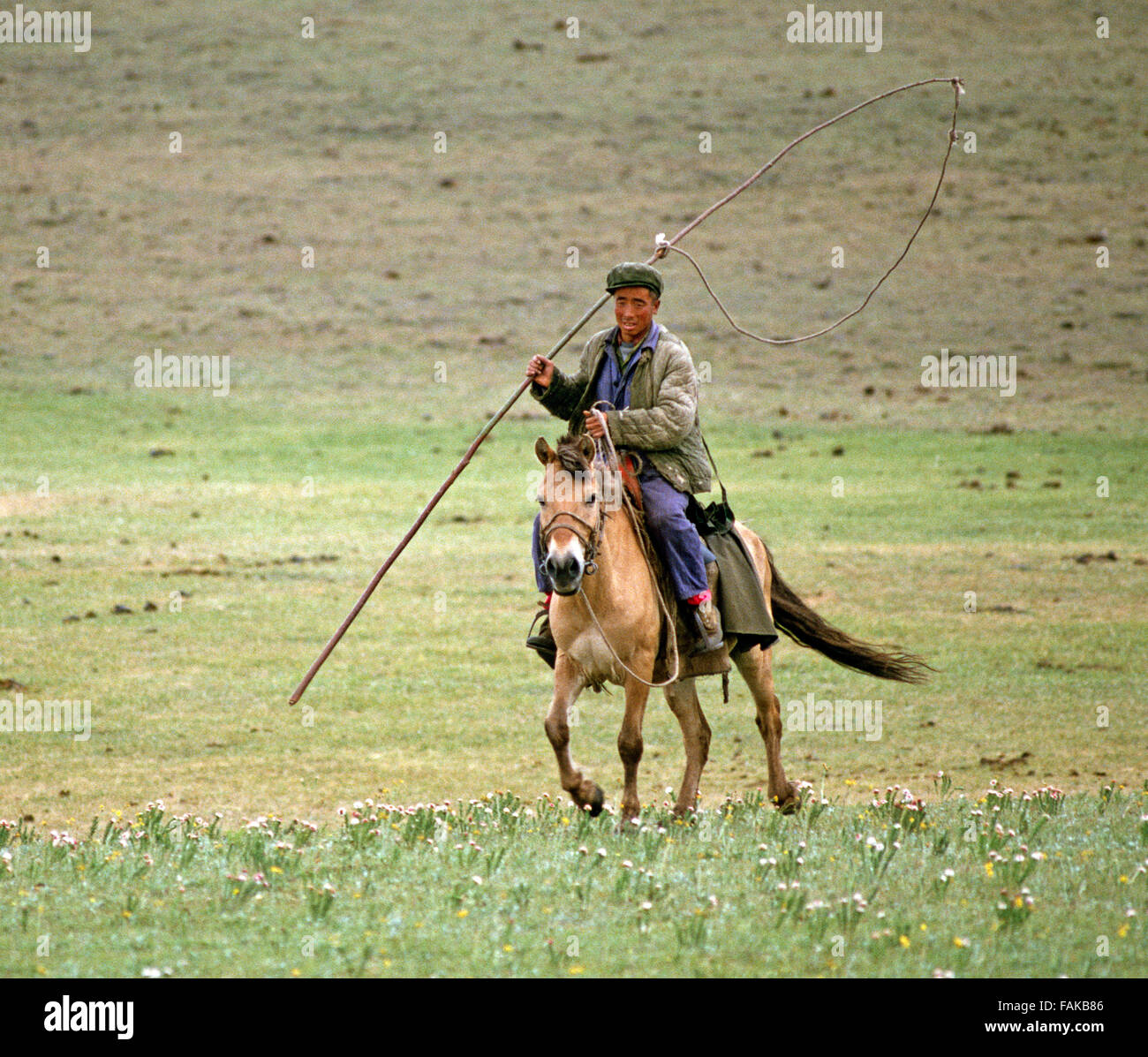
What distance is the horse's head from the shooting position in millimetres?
7453

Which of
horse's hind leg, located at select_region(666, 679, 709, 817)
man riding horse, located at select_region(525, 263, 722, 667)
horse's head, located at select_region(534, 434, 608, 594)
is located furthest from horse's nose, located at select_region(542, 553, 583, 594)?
horse's hind leg, located at select_region(666, 679, 709, 817)

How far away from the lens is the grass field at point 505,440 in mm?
7418

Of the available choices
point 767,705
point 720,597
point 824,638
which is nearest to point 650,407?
point 720,597

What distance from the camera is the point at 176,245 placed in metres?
42.7

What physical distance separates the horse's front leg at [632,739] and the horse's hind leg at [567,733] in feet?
0.51

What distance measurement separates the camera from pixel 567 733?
8.16 meters

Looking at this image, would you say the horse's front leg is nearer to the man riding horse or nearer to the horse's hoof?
the man riding horse

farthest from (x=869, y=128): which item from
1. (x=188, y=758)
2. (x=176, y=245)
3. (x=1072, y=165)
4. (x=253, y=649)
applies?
(x=188, y=758)

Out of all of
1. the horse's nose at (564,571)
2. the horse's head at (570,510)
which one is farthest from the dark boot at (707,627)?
the horse's nose at (564,571)

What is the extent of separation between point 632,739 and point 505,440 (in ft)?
71.9

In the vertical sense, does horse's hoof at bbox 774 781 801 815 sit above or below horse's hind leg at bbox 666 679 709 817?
below

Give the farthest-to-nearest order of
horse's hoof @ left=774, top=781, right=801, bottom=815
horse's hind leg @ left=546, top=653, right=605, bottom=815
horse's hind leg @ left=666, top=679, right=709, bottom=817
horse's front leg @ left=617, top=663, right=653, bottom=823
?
horse's hind leg @ left=666, top=679, right=709, bottom=817 → horse's hoof @ left=774, top=781, right=801, bottom=815 → horse's front leg @ left=617, top=663, right=653, bottom=823 → horse's hind leg @ left=546, top=653, right=605, bottom=815

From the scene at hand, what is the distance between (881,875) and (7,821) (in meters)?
5.98

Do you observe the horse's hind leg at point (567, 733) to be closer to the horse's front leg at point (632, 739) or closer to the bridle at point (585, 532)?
the horse's front leg at point (632, 739)
